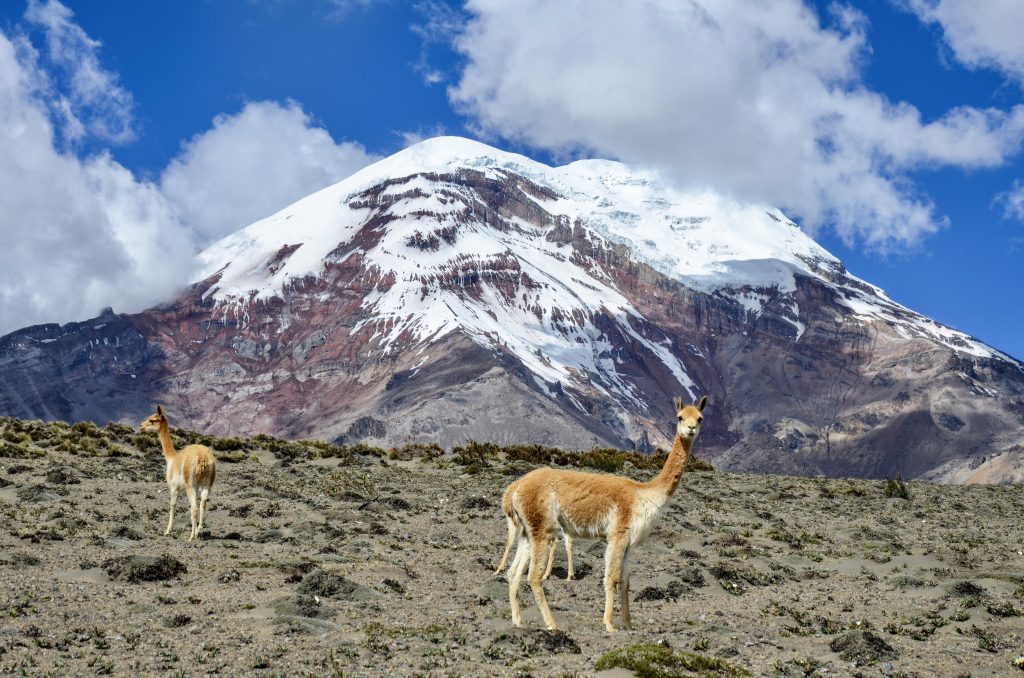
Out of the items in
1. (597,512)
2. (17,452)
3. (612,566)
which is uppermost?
(17,452)

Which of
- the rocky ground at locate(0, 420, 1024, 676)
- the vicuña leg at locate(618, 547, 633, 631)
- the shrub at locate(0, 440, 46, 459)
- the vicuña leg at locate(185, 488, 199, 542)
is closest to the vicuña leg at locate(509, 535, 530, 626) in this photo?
the rocky ground at locate(0, 420, 1024, 676)

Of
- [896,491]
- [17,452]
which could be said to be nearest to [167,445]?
[17,452]

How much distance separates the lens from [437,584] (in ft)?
68.0

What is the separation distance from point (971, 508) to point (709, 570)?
17357 millimetres

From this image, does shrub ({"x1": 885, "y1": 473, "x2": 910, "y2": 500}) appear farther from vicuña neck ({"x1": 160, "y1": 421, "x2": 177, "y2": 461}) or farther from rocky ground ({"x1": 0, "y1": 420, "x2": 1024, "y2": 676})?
vicuña neck ({"x1": 160, "y1": 421, "x2": 177, "y2": 461})

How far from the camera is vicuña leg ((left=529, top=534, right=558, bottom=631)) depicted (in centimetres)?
1494

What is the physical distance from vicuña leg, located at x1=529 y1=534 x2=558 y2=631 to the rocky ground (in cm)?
38

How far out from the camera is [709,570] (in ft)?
73.7

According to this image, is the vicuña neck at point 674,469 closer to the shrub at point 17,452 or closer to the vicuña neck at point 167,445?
the vicuña neck at point 167,445

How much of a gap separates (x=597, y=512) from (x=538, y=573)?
1.31 meters

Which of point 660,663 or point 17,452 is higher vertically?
point 17,452

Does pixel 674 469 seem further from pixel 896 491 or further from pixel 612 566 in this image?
pixel 896 491

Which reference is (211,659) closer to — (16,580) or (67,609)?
(67,609)

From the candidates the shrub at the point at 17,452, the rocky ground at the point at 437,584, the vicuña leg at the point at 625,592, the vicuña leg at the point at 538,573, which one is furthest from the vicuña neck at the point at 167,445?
the vicuña leg at the point at 625,592
